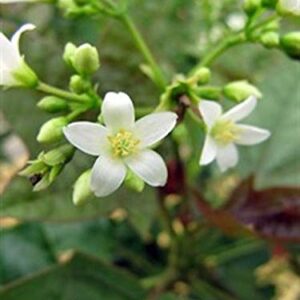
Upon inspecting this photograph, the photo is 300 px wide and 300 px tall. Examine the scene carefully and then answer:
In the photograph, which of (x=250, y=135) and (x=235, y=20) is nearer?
(x=250, y=135)

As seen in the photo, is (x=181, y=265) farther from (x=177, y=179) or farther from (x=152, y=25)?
(x=152, y=25)

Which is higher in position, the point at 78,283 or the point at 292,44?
the point at 292,44

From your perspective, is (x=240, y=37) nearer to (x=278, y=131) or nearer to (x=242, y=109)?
(x=242, y=109)

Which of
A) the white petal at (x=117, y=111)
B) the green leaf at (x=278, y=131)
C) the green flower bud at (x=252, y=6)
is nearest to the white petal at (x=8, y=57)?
the white petal at (x=117, y=111)

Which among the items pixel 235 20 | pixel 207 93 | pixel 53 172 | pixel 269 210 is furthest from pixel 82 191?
pixel 235 20

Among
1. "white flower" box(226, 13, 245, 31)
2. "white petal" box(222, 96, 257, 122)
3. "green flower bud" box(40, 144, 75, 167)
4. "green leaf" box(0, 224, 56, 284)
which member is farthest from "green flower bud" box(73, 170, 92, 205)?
"white flower" box(226, 13, 245, 31)

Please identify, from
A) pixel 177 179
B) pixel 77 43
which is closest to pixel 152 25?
pixel 77 43
